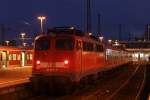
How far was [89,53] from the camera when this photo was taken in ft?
91.4

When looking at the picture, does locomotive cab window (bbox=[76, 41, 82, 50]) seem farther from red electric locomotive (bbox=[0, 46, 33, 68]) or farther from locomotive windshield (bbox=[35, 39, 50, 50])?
red electric locomotive (bbox=[0, 46, 33, 68])

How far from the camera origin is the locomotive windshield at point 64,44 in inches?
937

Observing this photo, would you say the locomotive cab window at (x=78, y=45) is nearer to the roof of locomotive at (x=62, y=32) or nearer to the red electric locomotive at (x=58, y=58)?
the red electric locomotive at (x=58, y=58)

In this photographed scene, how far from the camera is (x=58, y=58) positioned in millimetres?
23734

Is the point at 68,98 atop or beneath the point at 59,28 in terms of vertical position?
beneath

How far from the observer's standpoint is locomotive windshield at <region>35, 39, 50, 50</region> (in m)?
24.3

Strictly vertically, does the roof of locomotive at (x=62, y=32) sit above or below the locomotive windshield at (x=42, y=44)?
above

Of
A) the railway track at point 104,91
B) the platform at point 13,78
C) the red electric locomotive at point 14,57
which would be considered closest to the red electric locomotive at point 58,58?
the railway track at point 104,91

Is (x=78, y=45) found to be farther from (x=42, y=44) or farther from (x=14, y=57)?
(x=14, y=57)

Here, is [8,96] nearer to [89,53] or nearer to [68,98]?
[68,98]

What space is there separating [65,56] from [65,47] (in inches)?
22.7

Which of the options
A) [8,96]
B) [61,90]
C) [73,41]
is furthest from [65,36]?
[8,96]

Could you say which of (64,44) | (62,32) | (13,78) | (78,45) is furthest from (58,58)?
(13,78)

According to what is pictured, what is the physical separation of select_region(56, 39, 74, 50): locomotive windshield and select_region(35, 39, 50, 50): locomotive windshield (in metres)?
0.57
